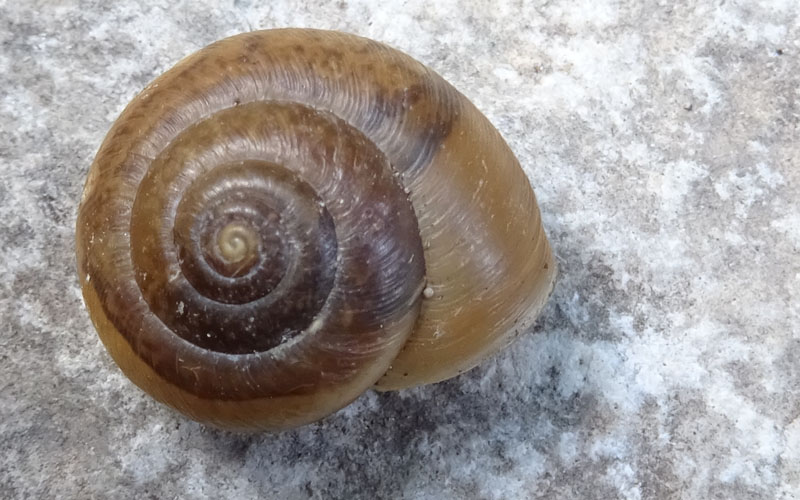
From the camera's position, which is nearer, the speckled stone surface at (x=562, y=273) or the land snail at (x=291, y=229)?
the land snail at (x=291, y=229)

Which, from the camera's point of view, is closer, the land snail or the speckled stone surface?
the land snail

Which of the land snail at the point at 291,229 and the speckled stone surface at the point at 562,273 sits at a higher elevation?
the land snail at the point at 291,229

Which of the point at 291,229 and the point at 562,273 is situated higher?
the point at 291,229

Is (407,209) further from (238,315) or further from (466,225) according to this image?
(238,315)

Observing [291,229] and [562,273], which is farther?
[562,273]

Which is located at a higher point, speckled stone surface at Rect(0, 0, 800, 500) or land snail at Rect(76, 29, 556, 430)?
land snail at Rect(76, 29, 556, 430)
